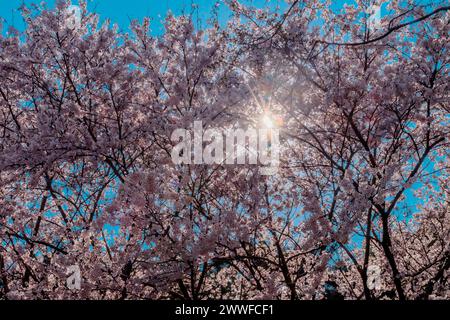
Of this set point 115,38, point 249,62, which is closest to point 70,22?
point 115,38

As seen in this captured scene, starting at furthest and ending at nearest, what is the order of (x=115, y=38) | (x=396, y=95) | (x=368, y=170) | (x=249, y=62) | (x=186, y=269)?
(x=115, y=38) → (x=249, y=62) → (x=396, y=95) → (x=368, y=170) → (x=186, y=269)

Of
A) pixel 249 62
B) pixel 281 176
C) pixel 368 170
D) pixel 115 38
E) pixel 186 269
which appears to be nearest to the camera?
pixel 186 269

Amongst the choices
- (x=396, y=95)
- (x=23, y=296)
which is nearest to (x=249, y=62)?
(x=396, y=95)

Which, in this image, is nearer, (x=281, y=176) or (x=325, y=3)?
(x=325, y=3)

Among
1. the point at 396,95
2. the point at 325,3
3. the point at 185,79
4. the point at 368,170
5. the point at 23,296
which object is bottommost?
the point at 23,296

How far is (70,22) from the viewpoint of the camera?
314 inches

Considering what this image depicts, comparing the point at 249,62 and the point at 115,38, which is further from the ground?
the point at 115,38

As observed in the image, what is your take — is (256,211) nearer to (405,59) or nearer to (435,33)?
(405,59)

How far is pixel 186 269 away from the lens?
574cm

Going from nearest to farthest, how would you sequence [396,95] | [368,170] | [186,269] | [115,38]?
[186,269], [368,170], [396,95], [115,38]

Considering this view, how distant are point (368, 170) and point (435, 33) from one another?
3.50 m

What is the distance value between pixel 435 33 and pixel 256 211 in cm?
497

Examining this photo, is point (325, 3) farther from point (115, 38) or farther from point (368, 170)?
point (115, 38)

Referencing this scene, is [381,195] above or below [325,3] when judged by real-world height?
below
